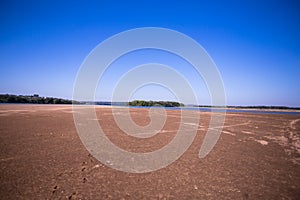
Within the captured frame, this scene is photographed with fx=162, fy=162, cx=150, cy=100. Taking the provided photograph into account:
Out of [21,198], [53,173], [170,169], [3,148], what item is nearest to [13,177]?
[53,173]

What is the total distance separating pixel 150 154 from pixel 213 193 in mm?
3753

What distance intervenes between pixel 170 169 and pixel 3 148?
7.59 metres

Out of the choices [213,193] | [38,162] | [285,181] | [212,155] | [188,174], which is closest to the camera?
[213,193]

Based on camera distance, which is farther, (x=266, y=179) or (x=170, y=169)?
(x=170, y=169)

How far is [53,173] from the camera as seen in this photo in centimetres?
518

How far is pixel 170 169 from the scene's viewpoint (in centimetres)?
605

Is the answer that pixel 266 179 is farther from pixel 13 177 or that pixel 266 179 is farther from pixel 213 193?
pixel 13 177

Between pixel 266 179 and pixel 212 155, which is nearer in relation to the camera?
pixel 266 179

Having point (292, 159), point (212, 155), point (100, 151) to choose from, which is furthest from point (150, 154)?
point (292, 159)

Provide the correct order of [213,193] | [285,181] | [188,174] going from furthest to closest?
[188,174] < [285,181] < [213,193]

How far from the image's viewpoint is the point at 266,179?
17.4ft

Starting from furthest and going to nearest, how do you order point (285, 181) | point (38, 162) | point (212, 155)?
point (212, 155) → point (38, 162) → point (285, 181)

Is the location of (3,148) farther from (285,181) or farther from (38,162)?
(285,181)

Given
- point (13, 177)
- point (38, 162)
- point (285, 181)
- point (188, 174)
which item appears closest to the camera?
point (13, 177)
